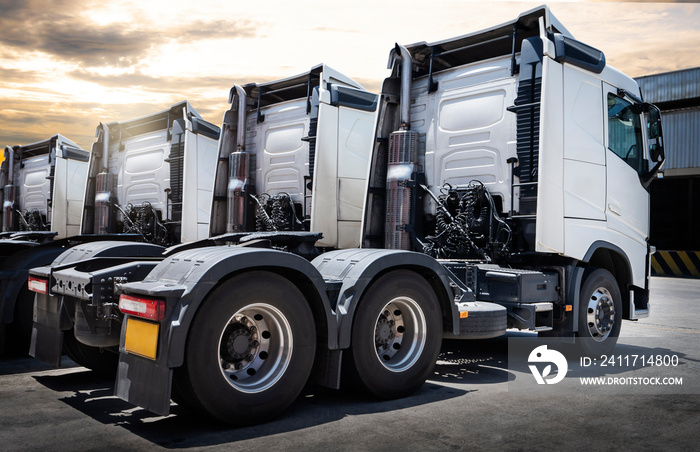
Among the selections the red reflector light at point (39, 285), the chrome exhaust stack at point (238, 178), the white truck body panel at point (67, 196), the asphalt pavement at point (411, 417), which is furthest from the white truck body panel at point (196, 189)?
the white truck body panel at point (67, 196)

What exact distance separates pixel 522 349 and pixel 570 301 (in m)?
1.22

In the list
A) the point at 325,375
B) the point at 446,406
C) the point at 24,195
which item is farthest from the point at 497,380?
the point at 24,195

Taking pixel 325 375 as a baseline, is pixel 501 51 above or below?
above

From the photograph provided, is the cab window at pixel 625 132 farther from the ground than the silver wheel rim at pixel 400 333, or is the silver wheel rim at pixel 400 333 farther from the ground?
the cab window at pixel 625 132

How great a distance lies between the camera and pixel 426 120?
7590 mm

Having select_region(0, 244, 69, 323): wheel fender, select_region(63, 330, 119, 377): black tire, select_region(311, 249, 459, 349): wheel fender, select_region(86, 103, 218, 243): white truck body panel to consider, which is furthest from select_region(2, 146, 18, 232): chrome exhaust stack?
select_region(311, 249, 459, 349): wheel fender

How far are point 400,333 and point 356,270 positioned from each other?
74cm

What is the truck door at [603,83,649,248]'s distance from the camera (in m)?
7.42

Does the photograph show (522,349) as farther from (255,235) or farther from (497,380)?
(255,235)

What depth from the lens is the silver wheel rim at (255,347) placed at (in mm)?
4520

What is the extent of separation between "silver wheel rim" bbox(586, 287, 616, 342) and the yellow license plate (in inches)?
186

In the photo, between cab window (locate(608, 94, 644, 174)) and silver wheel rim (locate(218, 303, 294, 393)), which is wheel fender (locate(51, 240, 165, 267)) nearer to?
silver wheel rim (locate(218, 303, 294, 393))

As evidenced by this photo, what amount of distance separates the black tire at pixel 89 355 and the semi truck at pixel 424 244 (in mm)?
738

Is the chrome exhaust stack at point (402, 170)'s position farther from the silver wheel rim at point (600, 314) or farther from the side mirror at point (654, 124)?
the side mirror at point (654, 124)
